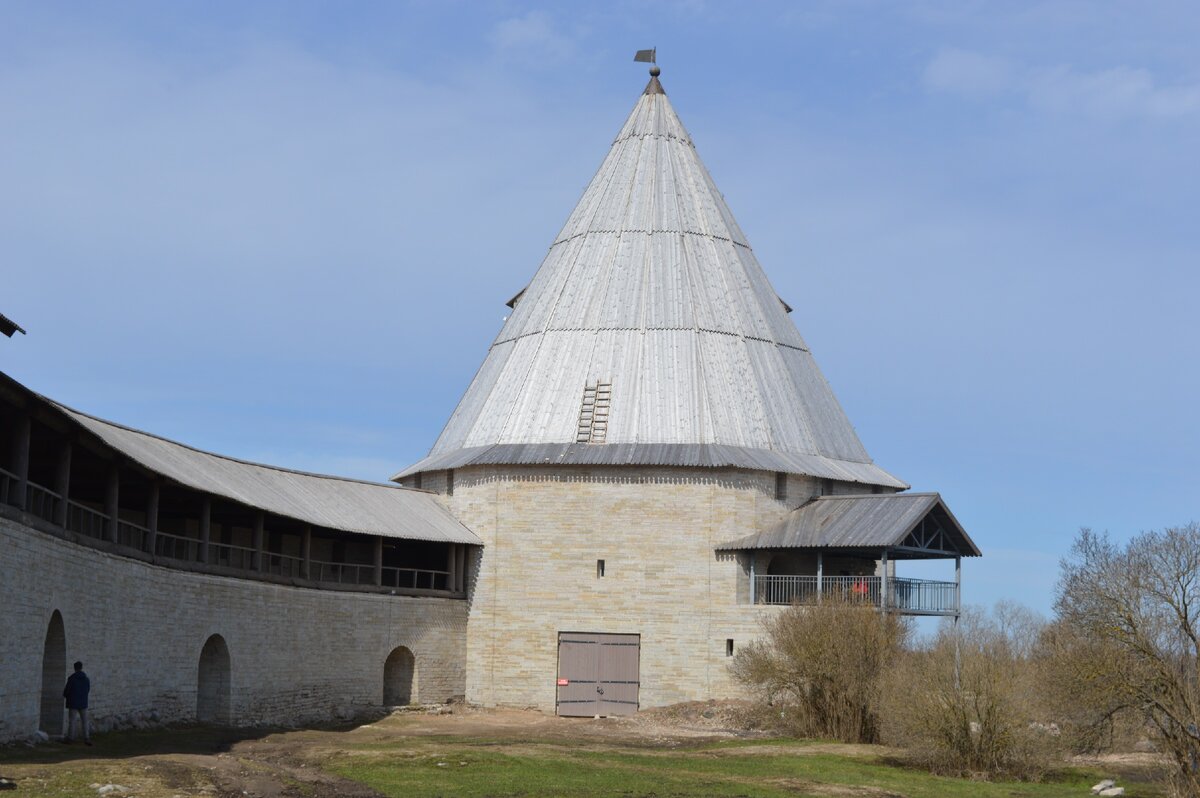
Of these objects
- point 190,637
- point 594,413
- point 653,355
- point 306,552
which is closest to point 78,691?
point 190,637

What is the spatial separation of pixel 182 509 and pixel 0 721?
41.9ft

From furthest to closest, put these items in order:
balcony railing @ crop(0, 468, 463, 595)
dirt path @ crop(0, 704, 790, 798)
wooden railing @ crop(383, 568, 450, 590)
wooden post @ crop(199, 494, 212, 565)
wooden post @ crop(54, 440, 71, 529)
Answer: wooden railing @ crop(383, 568, 450, 590) < wooden post @ crop(199, 494, 212, 565) < balcony railing @ crop(0, 468, 463, 595) < wooden post @ crop(54, 440, 71, 529) < dirt path @ crop(0, 704, 790, 798)

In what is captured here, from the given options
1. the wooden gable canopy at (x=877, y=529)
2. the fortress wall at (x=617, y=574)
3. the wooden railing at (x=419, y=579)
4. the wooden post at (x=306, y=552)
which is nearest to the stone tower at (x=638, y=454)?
the fortress wall at (x=617, y=574)

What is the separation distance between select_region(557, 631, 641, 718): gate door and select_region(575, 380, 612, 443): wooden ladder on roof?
506 centimetres

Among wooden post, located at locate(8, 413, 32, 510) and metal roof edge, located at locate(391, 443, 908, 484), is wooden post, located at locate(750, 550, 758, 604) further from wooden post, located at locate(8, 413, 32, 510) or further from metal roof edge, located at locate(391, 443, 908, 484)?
wooden post, located at locate(8, 413, 32, 510)

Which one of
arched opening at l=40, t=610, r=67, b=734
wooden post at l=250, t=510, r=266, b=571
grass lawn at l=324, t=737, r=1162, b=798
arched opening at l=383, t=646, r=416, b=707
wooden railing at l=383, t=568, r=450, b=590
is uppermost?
wooden post at l=250, t=510, r=266, b=571

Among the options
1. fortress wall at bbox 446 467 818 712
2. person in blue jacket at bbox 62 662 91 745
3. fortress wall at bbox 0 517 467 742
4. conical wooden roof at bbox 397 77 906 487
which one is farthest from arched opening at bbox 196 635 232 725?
conical wooden roof at bbox 397 77 906 487

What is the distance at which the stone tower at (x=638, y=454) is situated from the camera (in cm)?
4097

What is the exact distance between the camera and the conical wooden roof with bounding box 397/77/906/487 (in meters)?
42.4

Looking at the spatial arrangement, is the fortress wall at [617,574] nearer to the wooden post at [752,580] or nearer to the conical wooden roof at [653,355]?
the wooden post at [752,580]

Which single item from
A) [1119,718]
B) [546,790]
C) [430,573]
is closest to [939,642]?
[1119,718]

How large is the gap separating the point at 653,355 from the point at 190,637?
16.5 meters

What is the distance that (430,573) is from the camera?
141 ft

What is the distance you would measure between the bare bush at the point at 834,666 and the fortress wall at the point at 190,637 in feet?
32.6
